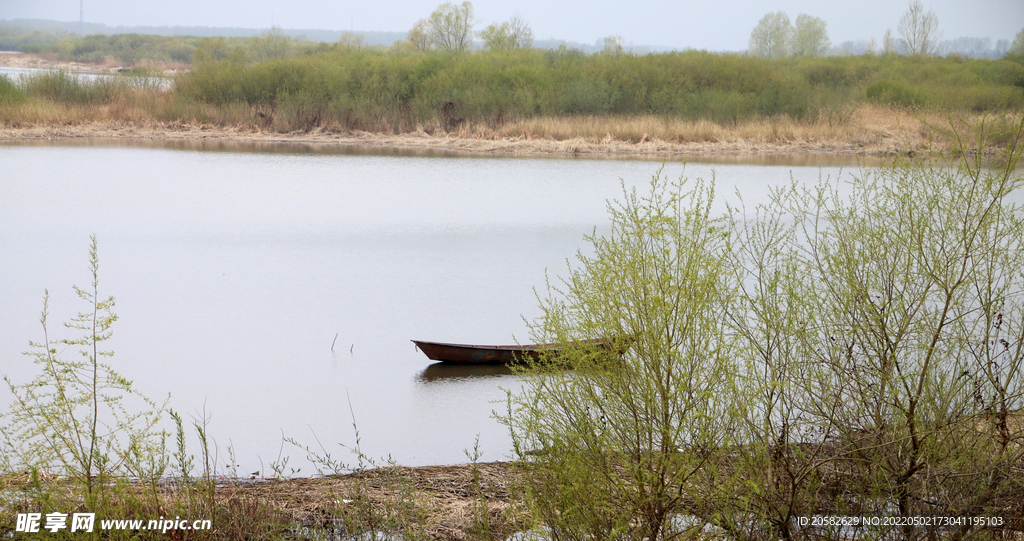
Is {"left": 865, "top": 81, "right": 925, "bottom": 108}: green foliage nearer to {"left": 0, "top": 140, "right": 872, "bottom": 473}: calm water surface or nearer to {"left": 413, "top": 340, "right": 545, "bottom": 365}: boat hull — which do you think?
{"left": 0, "top": 140, "right": 872, "bottom": 473}: calm water surface

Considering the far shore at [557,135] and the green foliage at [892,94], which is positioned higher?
the green foliage at [892,94]

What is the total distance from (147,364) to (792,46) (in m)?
79.9

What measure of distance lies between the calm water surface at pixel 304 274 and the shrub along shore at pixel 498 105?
6278 mm

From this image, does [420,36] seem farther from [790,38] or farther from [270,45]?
[790,38]

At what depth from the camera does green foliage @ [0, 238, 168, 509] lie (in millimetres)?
3652

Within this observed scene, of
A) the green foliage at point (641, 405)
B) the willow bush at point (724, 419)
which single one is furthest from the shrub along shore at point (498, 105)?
the green foliage at point (641, 405)

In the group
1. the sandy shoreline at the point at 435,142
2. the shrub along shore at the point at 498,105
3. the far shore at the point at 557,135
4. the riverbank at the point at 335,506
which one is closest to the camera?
the riverbank at the point at 335,506

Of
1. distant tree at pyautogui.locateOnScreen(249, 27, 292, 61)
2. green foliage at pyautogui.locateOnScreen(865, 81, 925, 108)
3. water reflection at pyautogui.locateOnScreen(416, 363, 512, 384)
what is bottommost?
water reflection at pyautogui.locateOnScreen(416, 363, 512, 384)

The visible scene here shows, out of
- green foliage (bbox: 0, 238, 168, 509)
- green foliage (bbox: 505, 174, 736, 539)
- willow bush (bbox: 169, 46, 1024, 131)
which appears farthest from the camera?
willow bush (bbox: 169, 46, 1024, 131)

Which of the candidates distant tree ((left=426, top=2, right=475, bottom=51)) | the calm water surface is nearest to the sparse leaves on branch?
distant tree ((left=426, top=2, right=475, bottom=51))

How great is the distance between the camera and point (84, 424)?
5.18 m

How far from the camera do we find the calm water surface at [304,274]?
7137mm

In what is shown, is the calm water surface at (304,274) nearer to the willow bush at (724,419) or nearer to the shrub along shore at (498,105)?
the willow bush at (724,419)

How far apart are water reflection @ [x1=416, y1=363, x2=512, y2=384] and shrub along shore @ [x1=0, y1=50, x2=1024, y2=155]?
Result: 20.1 meters
